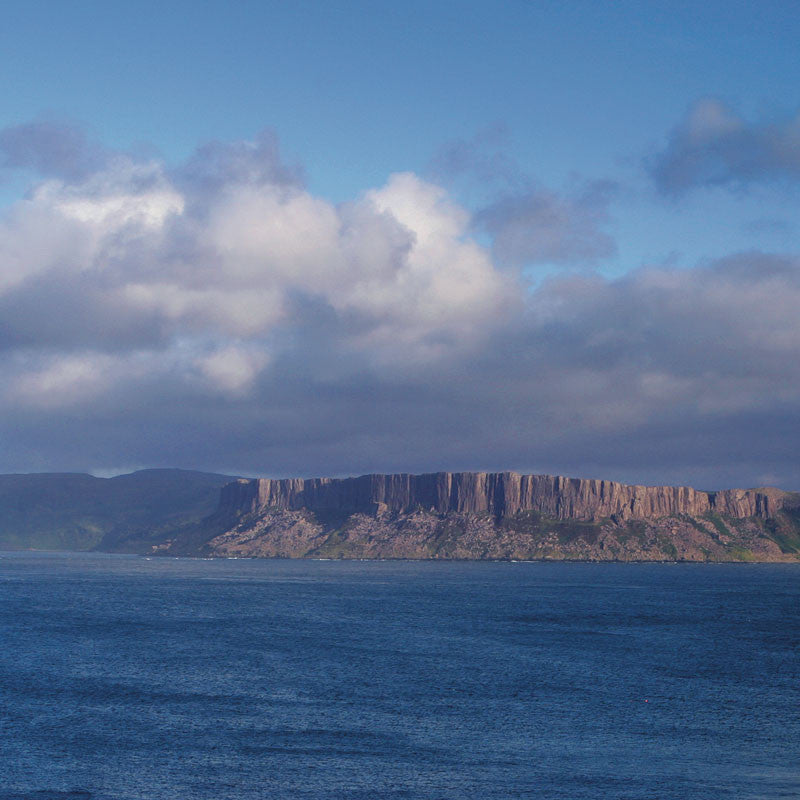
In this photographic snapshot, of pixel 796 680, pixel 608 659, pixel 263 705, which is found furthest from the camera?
pixel 608 659

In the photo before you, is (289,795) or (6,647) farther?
(6,647)

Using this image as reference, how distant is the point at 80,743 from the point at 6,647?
7106cm

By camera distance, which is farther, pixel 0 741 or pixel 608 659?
pixel 608 659

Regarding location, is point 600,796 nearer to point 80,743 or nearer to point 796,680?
point 80,743

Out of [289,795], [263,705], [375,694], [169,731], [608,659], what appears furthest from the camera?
[608,659]

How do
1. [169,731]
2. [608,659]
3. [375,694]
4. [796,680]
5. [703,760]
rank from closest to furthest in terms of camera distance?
[703,760], [169,731], [375,694], [796,680], [608,659]

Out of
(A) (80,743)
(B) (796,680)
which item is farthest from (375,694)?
(B) (796,680)

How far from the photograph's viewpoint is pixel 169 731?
89.4 m

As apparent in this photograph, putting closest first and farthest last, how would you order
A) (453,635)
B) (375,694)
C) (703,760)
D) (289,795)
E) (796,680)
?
(289,795), (703,760), (375,694), (796,680), (453,635)

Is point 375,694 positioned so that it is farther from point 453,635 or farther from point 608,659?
point 453,635

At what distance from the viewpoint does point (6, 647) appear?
14650cm

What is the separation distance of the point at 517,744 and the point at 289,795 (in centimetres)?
2603

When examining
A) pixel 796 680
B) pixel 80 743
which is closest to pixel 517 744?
pixel 80 743

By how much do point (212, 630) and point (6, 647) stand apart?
38501 mm
